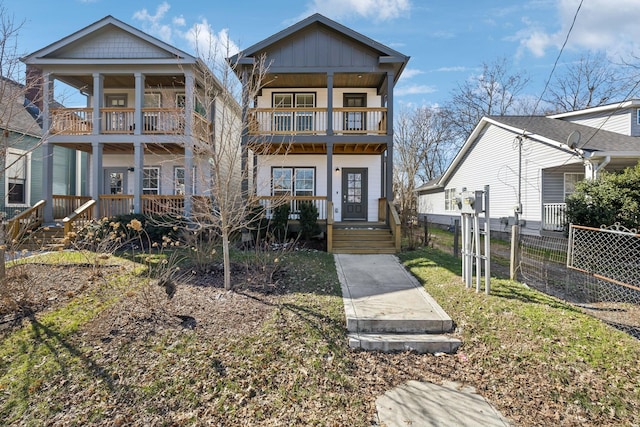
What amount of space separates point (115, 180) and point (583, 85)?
36034 millimetres

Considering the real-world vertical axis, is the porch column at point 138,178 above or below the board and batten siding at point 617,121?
below

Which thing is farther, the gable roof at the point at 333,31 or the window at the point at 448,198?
the window at the point at 448,198

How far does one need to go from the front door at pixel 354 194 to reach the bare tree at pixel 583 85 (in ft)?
77.5

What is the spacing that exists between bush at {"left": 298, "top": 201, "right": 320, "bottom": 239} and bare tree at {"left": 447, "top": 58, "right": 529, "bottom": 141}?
26811mm

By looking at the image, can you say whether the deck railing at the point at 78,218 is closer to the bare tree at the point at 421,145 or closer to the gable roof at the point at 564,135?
the gable roof at the point at 564,135

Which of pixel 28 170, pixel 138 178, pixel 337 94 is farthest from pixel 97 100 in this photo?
pixel 337 94

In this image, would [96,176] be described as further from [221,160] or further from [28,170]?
[221,160]

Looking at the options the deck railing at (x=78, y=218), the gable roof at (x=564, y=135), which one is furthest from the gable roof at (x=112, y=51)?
the gable roof at (x=564, y=135)

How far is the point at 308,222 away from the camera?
1051 cm

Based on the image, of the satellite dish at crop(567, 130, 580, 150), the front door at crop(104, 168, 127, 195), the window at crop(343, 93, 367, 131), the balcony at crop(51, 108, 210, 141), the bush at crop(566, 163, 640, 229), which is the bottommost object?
the bush at crop(566, 163, 640, 229)

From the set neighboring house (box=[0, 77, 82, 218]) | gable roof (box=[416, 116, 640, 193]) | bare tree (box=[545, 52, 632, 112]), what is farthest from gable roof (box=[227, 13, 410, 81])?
bare tree (box=[545, 52, 632, 112])

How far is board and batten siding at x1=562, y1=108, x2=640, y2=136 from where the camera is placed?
45.7ft

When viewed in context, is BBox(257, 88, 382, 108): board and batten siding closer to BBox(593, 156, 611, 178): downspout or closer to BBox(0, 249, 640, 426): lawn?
BBox(593, 156, 611, 178): downspout

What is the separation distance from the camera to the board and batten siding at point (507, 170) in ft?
43.6
